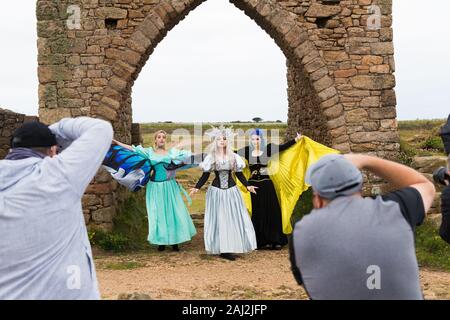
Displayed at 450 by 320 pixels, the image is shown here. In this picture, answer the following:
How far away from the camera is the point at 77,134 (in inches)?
109

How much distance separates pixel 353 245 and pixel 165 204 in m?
5.83

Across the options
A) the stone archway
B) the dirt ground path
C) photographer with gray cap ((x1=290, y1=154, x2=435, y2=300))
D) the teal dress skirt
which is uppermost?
the stone archway

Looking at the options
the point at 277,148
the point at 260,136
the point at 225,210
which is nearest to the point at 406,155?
the point at 277,148

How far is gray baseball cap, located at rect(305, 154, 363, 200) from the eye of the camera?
2340 mm

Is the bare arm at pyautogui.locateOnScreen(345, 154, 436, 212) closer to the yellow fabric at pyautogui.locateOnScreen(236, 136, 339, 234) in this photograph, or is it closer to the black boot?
the black boot

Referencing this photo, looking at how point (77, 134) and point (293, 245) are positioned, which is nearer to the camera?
point (293, 245)

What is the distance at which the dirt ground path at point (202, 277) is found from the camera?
5.88 metres

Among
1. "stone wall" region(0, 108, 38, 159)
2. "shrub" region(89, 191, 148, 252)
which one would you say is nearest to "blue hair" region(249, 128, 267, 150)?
"shrub" region(89, 191, 148, 252)

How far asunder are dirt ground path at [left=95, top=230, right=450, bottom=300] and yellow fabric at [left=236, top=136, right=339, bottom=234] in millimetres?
700

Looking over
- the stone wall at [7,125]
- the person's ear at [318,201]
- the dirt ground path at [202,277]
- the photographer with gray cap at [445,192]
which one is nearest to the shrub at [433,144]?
the dirt ground path at [202,277]

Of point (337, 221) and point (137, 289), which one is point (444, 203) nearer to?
point (337, 221)

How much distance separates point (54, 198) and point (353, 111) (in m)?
7.06

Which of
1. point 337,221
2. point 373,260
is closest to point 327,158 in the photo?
point 337,221

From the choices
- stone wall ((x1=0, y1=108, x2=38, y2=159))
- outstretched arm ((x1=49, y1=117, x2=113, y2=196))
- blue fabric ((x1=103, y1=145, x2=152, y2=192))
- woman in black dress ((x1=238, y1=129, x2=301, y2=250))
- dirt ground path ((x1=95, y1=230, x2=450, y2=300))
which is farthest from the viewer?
stone wall ((x1=0, y1=108, x2=38, y2=159))
